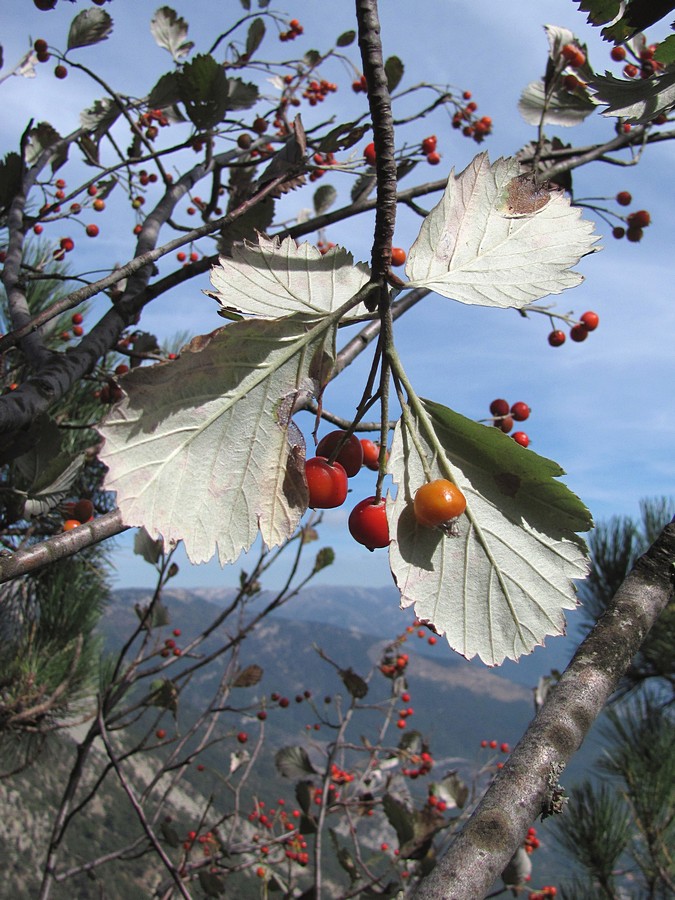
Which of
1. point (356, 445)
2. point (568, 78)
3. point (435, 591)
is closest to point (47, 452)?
point (356, 445)

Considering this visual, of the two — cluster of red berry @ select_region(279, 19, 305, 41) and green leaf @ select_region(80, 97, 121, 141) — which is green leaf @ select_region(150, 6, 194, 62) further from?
cluster of red berry @ select_region(279, 19, 305, 41)

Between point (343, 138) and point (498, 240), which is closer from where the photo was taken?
point (498, 240)

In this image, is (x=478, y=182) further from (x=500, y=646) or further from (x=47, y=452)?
(x=47, y=452)

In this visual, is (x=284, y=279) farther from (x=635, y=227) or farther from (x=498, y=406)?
(x=635, y=227)

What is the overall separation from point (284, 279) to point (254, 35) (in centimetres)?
251

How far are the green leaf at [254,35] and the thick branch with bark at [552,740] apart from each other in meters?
2.65

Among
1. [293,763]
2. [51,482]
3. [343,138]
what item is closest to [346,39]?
[343,138]

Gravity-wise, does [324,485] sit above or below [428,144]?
below

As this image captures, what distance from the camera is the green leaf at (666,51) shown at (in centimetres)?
62

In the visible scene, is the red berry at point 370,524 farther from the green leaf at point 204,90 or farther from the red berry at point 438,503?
the green leaf at point 204,90

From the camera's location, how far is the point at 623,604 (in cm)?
64

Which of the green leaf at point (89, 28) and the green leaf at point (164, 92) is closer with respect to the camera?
the green leaf at point (164, 92)

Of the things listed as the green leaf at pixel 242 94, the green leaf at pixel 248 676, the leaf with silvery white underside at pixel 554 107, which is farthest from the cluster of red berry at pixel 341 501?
the green leaf at pixel 248 676

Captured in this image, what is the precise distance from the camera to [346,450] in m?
0.79
